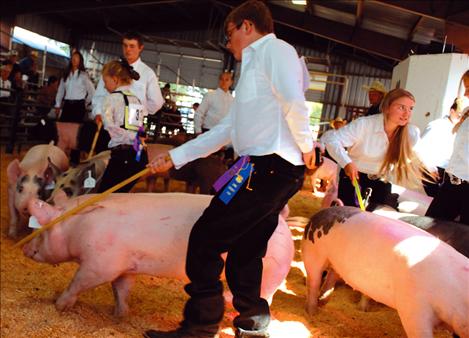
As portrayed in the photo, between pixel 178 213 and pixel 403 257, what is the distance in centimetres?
128

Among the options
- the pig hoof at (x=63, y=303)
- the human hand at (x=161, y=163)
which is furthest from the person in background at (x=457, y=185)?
the pig hoof at (x=63, y=303)

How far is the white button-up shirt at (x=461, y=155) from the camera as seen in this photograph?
10.6 ft

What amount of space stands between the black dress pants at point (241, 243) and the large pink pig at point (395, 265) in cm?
72

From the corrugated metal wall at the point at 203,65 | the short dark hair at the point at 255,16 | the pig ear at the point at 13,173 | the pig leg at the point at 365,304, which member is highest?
the corrugated metal wall at the point at 203,65

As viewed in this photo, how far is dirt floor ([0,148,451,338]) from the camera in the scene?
274cm

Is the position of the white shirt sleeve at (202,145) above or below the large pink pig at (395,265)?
above

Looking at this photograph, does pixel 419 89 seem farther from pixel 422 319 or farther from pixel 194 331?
pixel 194 331

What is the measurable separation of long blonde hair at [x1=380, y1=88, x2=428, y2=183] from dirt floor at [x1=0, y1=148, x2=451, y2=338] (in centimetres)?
104

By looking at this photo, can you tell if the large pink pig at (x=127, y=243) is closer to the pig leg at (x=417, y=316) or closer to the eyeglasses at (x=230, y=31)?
the pig leg at (x=417, y=316)

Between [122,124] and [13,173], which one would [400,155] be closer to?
[122,124]

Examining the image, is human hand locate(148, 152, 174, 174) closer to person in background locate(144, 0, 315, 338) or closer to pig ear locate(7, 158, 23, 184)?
person in background locate(144, 0, 315, 338)

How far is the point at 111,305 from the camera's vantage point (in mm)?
3209

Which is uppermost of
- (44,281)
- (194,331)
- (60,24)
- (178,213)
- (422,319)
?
(60,24)

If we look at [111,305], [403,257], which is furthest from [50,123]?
[403,257]
